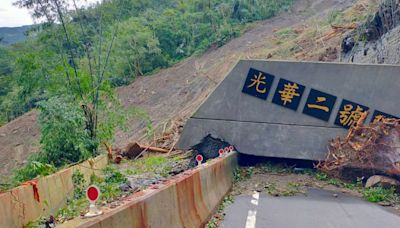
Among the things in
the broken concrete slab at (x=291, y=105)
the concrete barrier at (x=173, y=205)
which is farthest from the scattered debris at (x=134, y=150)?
the concrete barrier at (x=173, y=205)

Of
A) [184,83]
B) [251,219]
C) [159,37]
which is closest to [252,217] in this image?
[251,219]

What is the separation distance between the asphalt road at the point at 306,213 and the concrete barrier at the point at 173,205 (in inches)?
19.4

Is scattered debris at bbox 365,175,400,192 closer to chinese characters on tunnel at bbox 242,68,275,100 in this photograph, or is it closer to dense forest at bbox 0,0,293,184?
chinese characters on tunnel at bbox 242,68,275,100

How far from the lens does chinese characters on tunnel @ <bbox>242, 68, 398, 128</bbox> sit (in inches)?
511

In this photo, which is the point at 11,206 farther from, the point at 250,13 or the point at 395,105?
the point at 250,13

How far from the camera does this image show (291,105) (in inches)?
528

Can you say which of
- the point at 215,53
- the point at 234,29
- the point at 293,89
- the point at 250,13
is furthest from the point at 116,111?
the point at 250,13

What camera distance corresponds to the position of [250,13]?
155 ft

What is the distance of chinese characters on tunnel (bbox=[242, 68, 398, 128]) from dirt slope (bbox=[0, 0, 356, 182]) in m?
12.6

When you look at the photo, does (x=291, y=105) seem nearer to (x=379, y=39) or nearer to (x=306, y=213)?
(x=306, y=213)

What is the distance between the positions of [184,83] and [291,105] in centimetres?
2294

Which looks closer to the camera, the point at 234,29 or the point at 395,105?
the point at 395,105

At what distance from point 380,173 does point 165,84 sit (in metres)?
26.7

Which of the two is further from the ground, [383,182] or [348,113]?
[348,113]
